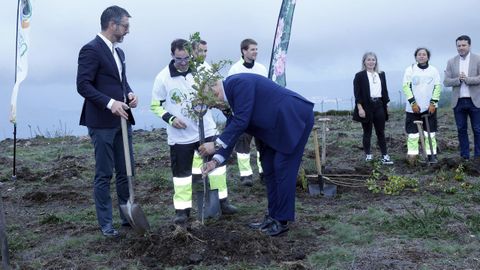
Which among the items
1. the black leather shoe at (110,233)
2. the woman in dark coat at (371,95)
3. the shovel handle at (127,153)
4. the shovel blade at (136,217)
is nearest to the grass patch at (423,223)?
the shovel blade at (136,217)

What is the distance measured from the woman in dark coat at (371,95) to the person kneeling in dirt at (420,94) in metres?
0.40

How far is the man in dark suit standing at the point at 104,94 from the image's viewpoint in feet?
17.4

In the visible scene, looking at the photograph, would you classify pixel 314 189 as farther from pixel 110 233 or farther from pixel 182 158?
pixel 110 233

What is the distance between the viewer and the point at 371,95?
9336 mm

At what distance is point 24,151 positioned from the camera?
44.2 ft

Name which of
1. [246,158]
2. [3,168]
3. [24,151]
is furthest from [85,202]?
[24,151]

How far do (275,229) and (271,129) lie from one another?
95 centimetres

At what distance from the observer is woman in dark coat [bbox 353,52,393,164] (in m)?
9.33

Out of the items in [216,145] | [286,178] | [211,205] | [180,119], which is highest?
[180,119]

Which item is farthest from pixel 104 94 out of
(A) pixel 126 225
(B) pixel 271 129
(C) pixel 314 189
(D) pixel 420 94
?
(D) pixel 420 94

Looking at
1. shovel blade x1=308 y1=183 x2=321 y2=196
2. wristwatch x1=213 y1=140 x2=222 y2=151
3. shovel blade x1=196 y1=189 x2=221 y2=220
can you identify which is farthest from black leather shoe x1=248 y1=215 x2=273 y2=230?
shovel blade x1=308 y1=183 x2=321 y2=196

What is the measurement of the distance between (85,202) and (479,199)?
15.8 ft

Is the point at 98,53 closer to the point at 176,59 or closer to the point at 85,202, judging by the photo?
the point at 176,59

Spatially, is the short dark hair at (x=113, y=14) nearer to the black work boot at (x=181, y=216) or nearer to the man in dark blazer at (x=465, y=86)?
the black work boot at (x=181, y=216)
